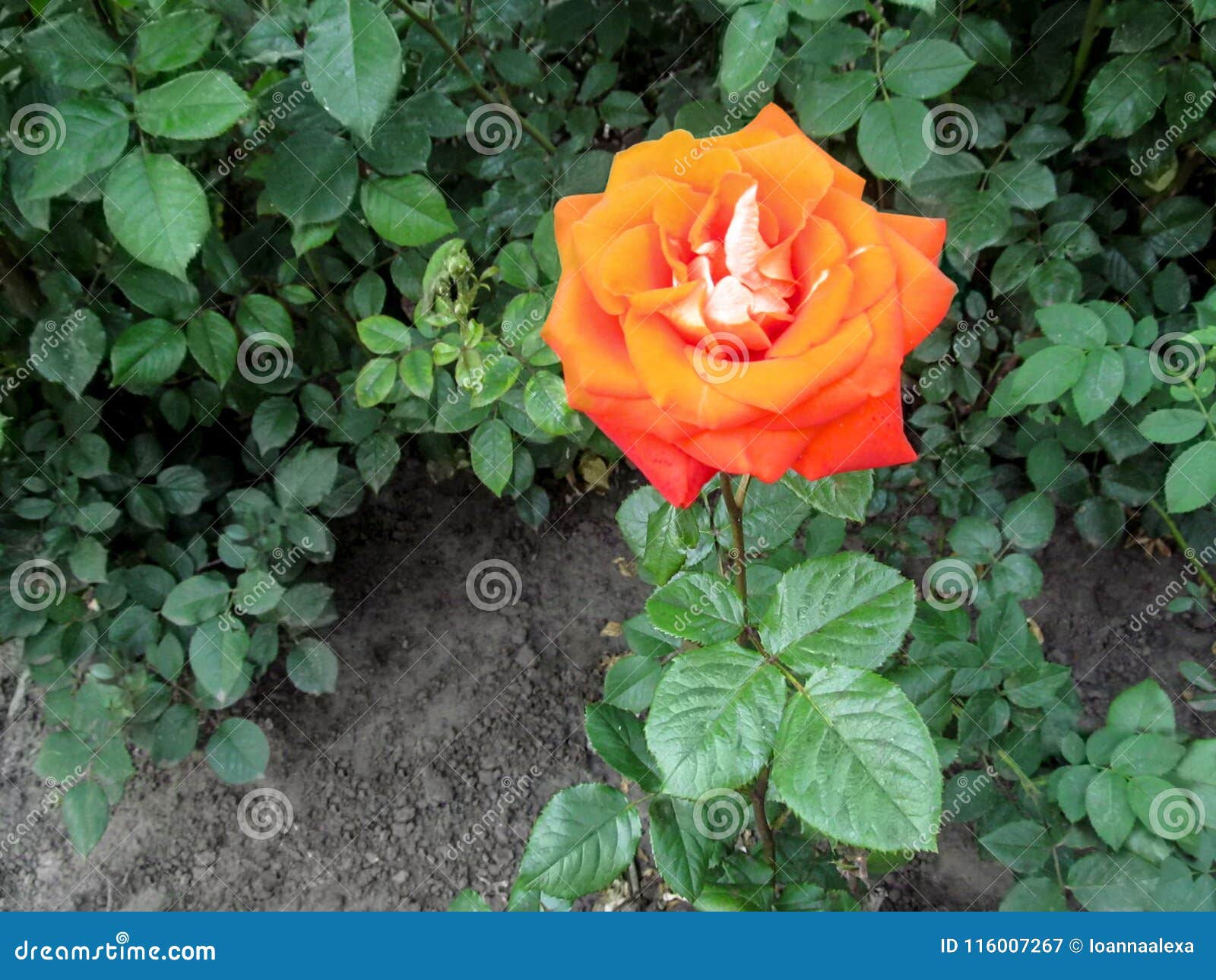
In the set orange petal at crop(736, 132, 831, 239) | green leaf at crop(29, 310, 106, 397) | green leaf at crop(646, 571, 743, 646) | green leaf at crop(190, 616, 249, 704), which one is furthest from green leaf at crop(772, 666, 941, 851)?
green leaf at crop(29, 310, 106, 397)

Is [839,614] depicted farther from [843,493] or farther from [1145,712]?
[1145,712]

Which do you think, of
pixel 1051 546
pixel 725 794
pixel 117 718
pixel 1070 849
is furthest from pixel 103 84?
pixel 1051 546

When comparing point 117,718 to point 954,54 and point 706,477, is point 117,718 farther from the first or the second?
point 954,54

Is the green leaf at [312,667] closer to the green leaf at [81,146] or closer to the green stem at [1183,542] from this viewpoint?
the green leaf at [81,146]

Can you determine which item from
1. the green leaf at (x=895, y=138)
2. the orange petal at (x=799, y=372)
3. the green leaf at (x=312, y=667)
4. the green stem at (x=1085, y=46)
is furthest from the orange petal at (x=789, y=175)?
the green leaf at (x=312, y=667)

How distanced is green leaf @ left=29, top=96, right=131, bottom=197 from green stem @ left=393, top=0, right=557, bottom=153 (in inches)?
14.7

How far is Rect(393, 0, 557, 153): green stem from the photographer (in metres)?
1.19

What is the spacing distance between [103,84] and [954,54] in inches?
40.0

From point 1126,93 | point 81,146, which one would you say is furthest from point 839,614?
point 1126,93

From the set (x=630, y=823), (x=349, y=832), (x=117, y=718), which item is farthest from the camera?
(x=349, y=832)

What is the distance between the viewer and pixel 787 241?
2.14 feet

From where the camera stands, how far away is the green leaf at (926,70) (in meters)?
1.12

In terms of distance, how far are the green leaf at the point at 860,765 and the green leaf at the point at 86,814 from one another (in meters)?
1.20

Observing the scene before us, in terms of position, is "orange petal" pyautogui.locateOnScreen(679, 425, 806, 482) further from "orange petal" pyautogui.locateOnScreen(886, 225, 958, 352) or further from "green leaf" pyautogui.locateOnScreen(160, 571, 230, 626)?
"green leaf" pyautogui.locateOnScreen(160, 571, 230, 626)
